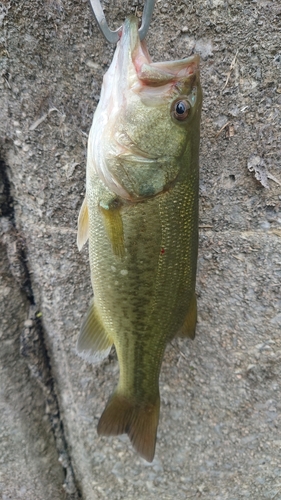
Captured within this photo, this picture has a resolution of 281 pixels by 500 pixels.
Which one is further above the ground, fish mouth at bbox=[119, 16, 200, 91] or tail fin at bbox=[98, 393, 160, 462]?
fish mouth at bbox=[119, 16, 200, 91]

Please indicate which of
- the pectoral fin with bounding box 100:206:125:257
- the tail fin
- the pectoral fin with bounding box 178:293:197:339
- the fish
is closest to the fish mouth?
the fish

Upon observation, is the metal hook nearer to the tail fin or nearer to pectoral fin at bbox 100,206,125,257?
pectoral fin at bbox 100,206,125,257

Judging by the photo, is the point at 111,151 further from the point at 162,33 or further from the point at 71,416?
the point at 71,416

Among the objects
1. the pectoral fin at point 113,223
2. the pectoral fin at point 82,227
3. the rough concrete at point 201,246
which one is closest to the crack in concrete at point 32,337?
the rough concrete at point 201,246

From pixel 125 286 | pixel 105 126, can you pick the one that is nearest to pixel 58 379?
pixel 125 286

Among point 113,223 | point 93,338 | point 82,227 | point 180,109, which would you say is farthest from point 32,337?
point 180,109

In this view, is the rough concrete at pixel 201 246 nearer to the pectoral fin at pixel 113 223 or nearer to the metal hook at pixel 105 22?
the metal hook at pixel 105 22
